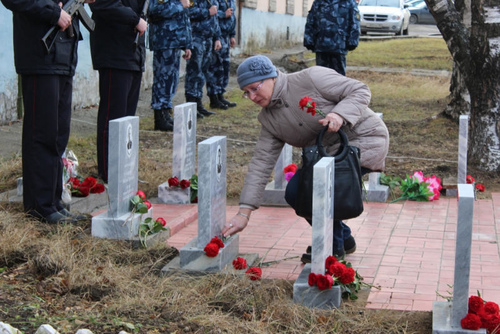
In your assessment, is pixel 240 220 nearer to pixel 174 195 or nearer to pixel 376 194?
pixel 174 195

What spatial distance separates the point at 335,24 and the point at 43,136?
6.65m

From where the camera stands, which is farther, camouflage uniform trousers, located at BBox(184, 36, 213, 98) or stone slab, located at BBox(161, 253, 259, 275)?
camouflage uniform trousers, located at BBox(184, 36, 213, 98)

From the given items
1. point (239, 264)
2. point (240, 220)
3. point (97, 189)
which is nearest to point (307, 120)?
point (240, 220)

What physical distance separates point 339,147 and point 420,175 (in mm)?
2859

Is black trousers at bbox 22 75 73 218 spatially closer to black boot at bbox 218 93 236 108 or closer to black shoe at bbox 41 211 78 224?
black shoe at bbox 41 211 78 224

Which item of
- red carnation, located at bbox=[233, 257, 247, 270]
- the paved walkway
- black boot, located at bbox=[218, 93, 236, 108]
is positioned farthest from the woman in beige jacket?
black boot, located at bbox=[218, 93, 236, 108]

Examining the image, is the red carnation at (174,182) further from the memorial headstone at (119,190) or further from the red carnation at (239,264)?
the red carnation at (239,264)

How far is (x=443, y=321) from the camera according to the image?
393 centimetres

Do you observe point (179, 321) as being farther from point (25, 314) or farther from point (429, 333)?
point (429, 333)

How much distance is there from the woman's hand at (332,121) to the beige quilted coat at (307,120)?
3.4 inches

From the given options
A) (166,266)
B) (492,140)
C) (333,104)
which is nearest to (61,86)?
(166,266)

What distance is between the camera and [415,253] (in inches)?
229

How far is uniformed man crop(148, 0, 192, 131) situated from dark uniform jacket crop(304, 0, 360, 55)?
2.18m

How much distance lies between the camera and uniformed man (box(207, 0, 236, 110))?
13281mm
